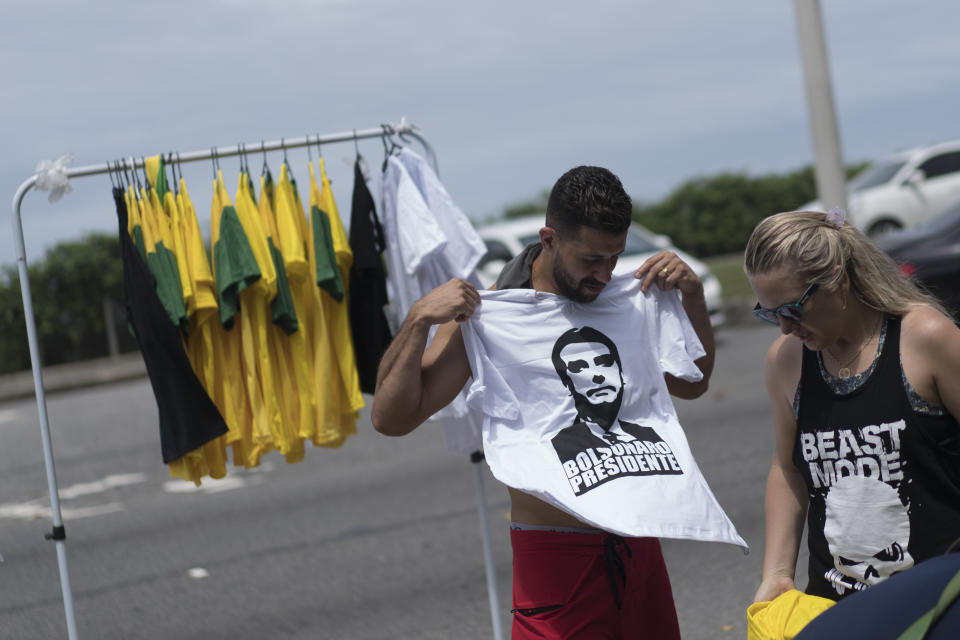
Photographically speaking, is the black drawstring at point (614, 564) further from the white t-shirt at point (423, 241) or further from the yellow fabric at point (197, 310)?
the yellow fabric at point (197, 310)

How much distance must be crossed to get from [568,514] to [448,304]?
27.6 inches

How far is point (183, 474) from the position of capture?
13.7 feet

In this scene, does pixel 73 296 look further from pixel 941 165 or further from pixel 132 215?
pixel 941 165

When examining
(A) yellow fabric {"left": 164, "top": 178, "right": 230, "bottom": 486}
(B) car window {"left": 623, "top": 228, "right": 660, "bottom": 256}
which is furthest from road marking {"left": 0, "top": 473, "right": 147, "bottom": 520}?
(B) car window {"left": 623, "top": 228, "right": 660, "bottom": 256}

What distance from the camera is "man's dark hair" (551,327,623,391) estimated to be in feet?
9.95

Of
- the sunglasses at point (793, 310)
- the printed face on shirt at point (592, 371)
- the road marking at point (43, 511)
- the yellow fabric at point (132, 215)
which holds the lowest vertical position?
the road marking at point (43, 511)

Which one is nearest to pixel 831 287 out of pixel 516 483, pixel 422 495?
pixel 516 483

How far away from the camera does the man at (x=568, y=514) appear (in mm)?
2830

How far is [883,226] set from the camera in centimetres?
1809

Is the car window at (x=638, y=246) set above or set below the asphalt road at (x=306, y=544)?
above

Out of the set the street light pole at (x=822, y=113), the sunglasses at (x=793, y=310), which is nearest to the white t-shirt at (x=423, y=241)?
the sunglasses at (x=793, y=310)

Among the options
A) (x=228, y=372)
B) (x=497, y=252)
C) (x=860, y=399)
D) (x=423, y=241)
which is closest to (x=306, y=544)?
(x=228, y=372)

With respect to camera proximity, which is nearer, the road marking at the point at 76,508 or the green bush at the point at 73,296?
the road marking at the point at 76,508

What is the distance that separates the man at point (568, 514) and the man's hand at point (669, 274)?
0.26m
